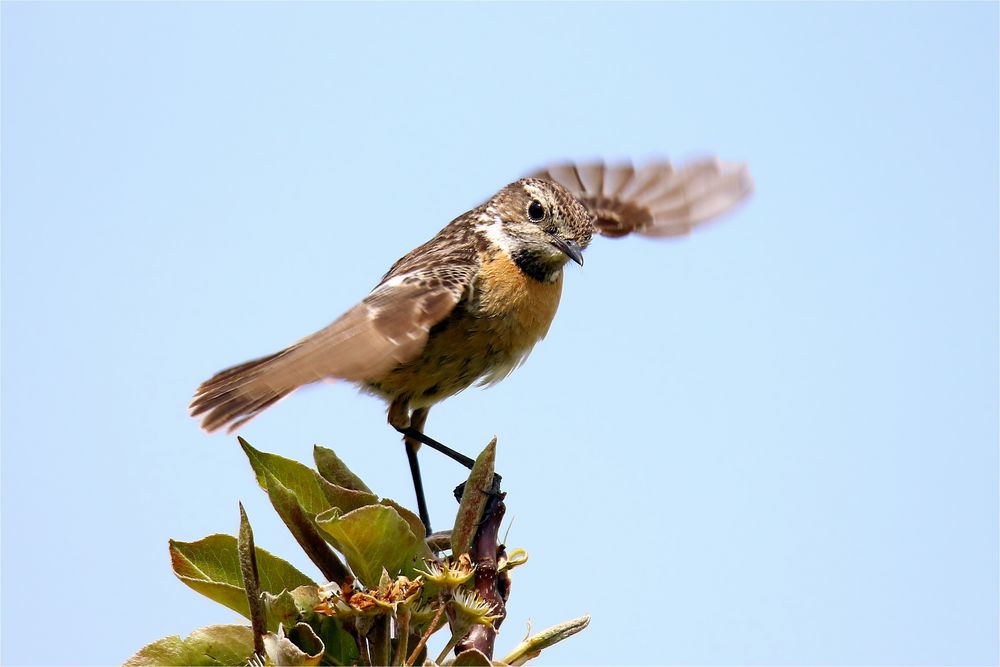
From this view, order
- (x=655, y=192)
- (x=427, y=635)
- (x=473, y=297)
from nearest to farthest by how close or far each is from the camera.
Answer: (x=427, y=635)
(x=473, y=297)
(x=655, y=192)

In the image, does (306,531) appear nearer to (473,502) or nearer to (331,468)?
(331,468)

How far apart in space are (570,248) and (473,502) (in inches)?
143

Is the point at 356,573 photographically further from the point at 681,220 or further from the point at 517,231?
the point at 681,220

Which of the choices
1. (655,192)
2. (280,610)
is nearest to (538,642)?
(280,610)

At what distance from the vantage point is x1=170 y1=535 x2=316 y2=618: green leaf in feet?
10.8

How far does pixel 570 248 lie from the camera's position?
6.86 m

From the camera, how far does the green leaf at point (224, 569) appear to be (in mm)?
3285

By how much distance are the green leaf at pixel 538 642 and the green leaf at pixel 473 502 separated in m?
0.33

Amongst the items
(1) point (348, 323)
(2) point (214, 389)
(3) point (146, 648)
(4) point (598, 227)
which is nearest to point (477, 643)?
(3) point (146, 648)

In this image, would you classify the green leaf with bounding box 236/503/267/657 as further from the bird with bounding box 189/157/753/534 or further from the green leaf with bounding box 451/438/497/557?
the bird with bounding box 189/157/753/534

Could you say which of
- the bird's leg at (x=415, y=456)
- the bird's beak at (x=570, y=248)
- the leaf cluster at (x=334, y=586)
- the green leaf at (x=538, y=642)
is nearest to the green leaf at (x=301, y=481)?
the leaf cluster at (x=334, y=586)

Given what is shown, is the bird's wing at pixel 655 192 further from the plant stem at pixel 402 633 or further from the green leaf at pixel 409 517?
the plant stem at pixel 402 633

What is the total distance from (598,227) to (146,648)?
552cm

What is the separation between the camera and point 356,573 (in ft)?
10.8
